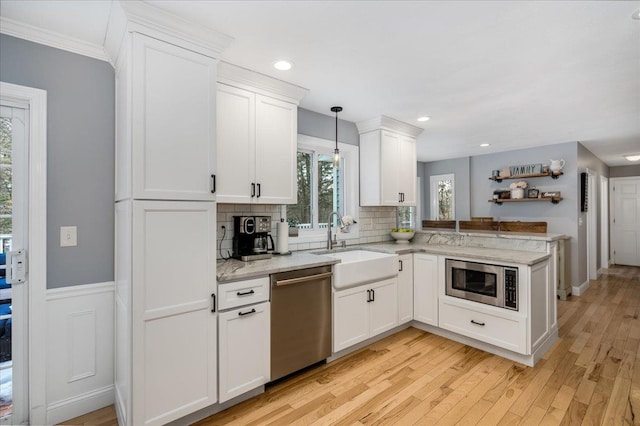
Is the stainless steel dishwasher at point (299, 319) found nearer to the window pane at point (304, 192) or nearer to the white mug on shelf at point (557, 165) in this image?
the window pane at point (304, 192)

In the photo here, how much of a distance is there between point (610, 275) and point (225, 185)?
7849 millimetres

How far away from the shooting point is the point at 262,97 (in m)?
2.65

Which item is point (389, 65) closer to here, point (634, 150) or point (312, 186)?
point (312, 186)

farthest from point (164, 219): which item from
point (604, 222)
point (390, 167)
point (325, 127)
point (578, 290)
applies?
point (604, 222)

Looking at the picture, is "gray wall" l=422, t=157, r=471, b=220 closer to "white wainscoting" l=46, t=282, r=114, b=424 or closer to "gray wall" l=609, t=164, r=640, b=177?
"gray wall" l=609, t=164, r=640, b=177

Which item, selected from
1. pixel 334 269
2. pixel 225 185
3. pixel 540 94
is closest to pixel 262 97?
pixel 225 185

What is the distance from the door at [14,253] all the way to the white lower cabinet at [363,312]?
217 cm

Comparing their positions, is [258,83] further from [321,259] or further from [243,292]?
[243,292]

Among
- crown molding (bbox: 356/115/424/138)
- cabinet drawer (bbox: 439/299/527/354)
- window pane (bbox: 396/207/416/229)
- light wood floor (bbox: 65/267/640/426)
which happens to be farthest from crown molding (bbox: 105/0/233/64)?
window pane (bbox: 396/207/416/229)

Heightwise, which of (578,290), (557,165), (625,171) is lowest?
(578,290)

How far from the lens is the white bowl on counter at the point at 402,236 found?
4.02m

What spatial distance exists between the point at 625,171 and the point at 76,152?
1023 cm

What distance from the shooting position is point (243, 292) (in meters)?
2.21

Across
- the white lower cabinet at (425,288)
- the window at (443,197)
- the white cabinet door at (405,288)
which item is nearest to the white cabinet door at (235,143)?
the white cabinet door at (405,288)
